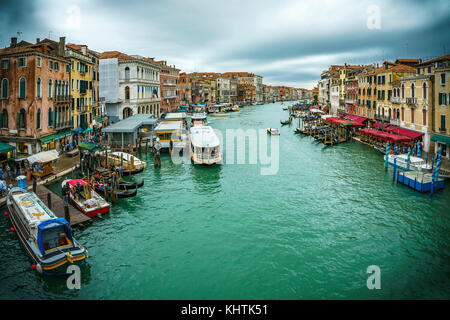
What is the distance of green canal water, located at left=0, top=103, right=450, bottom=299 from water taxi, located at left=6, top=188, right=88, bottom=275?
501 mm

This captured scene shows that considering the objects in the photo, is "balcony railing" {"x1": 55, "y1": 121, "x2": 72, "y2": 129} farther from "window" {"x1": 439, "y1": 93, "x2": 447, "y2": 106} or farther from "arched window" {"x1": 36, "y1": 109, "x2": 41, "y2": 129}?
"window" {"x1": 439, "y1": 93, "x2": 447, "y2": 106}

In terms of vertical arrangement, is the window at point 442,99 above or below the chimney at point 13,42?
below

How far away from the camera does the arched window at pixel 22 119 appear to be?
86.4 ft

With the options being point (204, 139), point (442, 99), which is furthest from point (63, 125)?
point (442, 99)

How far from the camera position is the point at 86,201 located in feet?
60.7

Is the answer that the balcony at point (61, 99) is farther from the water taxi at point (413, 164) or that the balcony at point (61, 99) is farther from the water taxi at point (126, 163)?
the water taxi at point (413, 164)

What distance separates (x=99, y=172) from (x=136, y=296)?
45.9 ft

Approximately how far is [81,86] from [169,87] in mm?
44044

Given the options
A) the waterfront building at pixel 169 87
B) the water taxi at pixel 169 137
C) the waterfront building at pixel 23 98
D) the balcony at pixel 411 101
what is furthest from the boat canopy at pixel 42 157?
the waterfront building at pixel 169 87

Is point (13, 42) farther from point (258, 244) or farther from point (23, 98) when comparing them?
point (258, 244)

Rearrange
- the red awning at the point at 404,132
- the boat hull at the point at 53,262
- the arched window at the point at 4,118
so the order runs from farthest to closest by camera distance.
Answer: the red awning at the point at 404,132 → the arched window at the point at 4,118 → the boat hull at the point at 53,262

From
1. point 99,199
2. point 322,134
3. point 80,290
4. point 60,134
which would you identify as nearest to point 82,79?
point 60,134

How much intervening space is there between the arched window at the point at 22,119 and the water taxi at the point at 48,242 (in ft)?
45.7
